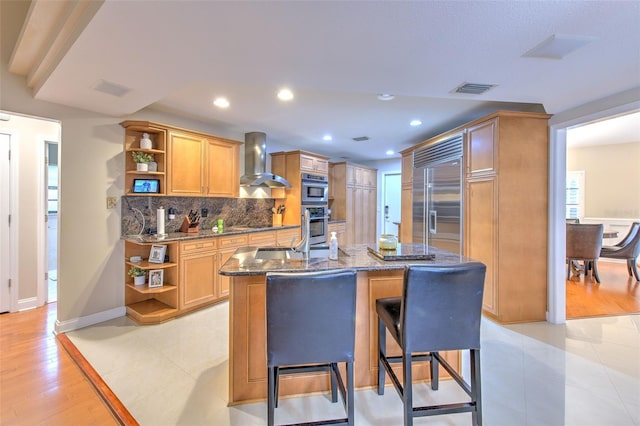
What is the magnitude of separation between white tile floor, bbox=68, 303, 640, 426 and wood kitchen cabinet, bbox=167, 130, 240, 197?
5.61 ft

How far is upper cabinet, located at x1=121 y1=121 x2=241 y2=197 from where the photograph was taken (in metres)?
3.33

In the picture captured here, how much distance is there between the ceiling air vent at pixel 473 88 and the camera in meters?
2.31

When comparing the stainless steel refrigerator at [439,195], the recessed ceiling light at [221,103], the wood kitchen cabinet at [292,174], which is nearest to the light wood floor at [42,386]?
the recessed ceiling light at [221,103]

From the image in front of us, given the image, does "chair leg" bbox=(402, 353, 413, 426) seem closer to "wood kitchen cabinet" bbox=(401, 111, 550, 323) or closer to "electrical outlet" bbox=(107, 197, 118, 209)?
"wood kitchen cabinet" bbox=(401, 111, 550, 323)

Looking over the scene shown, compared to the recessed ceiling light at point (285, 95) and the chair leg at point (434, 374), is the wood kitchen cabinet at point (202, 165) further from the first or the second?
the chair leg at point (434, 374)

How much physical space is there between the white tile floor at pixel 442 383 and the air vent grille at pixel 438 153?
218 cm

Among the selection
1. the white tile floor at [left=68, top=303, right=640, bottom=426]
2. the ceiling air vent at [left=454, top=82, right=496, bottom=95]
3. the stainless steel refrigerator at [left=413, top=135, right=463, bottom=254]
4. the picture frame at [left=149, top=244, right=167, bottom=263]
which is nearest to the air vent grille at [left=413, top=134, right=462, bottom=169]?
the stainless steel refrigerator at [left=413, top=135, right=463, bottom=254]

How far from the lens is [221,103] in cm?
327

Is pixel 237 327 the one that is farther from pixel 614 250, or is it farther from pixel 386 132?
pixel 614 250

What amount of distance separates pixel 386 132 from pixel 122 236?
4.02 meters

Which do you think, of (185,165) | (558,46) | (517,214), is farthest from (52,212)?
(517,214)

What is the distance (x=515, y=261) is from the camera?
3.09 metres

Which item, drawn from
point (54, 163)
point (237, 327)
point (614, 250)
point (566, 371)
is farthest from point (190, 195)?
point (614, 250)

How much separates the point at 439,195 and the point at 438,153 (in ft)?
2.04
